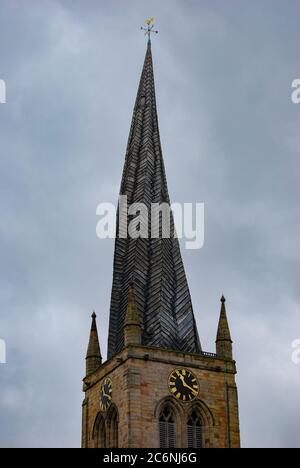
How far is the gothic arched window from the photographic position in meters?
73.1

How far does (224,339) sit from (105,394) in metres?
7.47

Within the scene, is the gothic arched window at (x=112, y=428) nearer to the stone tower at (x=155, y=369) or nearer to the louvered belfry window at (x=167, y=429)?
the stone tower at (x=155, y=369)

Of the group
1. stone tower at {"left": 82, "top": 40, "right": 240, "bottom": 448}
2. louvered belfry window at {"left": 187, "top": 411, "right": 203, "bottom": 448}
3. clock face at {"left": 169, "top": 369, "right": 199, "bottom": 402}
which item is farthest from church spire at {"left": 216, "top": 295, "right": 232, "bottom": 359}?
louvered belfry window at {"left": 187, "top": 411, "right": 203, "bottom": 448}

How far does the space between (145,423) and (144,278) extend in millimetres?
10314

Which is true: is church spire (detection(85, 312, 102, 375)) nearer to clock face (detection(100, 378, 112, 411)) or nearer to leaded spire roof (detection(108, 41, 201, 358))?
leaded spire roof (detection(108, 41, 201, 358))

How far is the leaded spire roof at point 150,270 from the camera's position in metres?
76.4

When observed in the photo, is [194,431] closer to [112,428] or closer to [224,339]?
[112,428]

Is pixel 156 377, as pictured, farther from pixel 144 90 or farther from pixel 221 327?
pixel 144 90

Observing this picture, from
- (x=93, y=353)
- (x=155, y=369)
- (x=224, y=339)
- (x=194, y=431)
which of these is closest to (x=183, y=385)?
(x=155, y=369)

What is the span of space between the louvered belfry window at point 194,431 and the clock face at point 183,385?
1.04m

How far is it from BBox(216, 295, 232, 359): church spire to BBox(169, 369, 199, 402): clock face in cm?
273

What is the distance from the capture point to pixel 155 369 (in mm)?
73312

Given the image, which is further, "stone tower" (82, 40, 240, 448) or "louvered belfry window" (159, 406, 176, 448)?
Answer: "stone tower" (82, 40, 240, 448)
